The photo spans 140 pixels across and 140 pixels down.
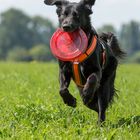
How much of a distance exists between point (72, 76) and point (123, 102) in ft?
10.1

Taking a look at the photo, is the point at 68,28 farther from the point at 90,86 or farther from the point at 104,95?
the point at 104,95

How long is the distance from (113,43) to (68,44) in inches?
56.6

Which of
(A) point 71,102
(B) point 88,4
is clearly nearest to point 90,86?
(A) point 71,102

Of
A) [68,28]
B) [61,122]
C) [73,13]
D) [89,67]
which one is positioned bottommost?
[61,122]

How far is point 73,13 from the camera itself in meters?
7.76

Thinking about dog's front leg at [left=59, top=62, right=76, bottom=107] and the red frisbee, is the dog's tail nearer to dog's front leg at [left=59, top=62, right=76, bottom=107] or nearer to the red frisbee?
the red frisbee

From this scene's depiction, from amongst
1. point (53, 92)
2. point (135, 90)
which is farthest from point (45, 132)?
point (135, 90)

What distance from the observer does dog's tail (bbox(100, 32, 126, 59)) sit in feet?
30.8

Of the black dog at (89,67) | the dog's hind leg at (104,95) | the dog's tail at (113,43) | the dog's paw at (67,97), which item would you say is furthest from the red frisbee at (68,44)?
the dog's tail at (113,43)

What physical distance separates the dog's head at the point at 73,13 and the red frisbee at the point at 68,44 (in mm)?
164

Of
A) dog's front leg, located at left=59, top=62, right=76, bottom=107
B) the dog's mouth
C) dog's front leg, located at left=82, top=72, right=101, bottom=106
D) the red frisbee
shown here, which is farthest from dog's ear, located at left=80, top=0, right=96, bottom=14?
dog's front leg, located at left=82, top=72, right=101, bottom=106

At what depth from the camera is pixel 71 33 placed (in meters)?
8.02

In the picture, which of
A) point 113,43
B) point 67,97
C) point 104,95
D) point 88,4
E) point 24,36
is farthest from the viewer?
point 24,36

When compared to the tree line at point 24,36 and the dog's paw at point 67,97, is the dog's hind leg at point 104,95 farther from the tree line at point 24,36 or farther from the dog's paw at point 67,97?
the tree line at point 24,36
